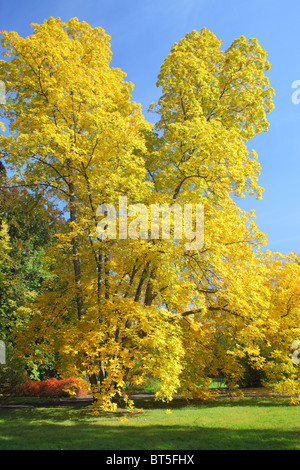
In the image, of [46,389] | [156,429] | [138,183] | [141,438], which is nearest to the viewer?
[141,438]

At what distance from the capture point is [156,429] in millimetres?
8594

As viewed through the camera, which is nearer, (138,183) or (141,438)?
(141,438)

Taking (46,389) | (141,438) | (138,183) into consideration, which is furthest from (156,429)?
(46,389)

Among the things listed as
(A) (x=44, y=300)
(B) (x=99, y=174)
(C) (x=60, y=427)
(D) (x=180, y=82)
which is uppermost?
(D) (x=180, y=82)

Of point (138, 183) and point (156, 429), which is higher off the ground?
point (138, 183)

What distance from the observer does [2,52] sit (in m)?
12.3

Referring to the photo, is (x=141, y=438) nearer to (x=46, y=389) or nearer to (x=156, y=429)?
(x=156, y=429)

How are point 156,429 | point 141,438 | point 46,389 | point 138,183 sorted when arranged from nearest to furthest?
point 141,438 → point 156,429 → point 138,183 → point 46,389

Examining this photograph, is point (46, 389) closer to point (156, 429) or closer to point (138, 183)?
point (156, 429)

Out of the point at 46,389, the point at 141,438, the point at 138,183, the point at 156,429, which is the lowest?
the point at 46,389
